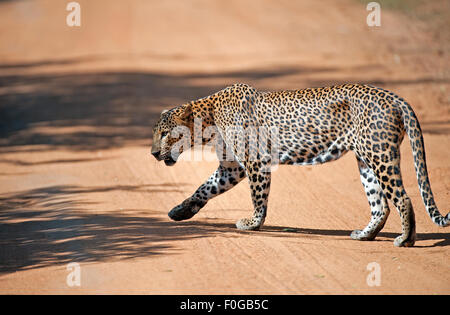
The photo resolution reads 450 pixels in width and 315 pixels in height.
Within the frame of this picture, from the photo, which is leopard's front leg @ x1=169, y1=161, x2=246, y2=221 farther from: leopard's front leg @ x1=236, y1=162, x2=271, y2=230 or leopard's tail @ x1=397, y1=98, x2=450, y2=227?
leopard's tail @ x1=397, y1=98, x2=450, y2=227

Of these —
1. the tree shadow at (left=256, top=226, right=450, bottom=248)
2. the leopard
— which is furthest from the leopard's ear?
the tree shadow at (left=256, top=226, right=450, bottom=248)

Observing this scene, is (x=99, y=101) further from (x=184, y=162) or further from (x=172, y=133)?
(x=172, y=133)

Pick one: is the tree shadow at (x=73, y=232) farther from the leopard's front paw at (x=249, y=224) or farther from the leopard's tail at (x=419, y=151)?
the leopard's tail at (x=419, y=151)

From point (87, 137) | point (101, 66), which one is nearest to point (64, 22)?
point (101, 66)

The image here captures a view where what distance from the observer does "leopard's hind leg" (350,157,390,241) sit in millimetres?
7980

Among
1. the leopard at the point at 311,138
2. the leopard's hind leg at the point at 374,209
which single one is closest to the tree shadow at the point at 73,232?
the leopard at the point at 311,138

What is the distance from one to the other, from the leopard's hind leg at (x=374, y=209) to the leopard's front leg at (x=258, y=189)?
3.70 feet

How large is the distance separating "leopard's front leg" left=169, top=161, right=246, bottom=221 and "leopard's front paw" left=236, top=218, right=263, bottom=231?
22.9 inches

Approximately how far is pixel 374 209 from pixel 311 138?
114 cm

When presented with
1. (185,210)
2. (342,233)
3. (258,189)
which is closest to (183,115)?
(185,210)

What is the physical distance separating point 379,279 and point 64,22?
2291 centimetres

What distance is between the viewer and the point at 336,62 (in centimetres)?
1952

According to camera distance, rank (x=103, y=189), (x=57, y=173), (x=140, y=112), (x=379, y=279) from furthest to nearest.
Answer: (x=140, y=112)
(x=57, y=173)
(x=103, y=189)
(x=379, y=279)
